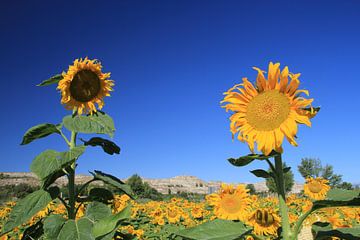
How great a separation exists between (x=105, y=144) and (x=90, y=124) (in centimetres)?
33

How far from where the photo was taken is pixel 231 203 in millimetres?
4699

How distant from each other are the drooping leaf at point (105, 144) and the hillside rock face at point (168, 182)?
115 feet

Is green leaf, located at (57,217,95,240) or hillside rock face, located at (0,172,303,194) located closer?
green leaf, located at (57,217,95,240)

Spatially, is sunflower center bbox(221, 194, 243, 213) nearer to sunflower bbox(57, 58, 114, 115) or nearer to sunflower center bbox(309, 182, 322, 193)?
sunflower bbox(57, 58, 114, 115)

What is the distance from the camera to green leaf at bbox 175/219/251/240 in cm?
158

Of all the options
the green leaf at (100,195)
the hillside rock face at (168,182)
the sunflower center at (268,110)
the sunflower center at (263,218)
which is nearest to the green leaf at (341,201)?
the sunflower center at (268,110)

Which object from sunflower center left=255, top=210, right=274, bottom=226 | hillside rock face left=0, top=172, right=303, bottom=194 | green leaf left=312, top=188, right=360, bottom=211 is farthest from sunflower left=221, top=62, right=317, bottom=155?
hillside rock face left=0, top=172, right=303, bottom=194

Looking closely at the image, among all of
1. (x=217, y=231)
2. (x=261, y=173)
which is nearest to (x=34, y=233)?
(x=217, y=231)

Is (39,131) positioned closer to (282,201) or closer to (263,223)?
(282,201)

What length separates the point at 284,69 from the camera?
191cm

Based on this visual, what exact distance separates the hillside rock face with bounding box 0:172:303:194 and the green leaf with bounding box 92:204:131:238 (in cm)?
3690

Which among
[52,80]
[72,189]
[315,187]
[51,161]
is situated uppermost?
[52,80]

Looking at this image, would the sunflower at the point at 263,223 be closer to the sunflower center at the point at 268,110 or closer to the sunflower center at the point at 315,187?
the sunflower center at the point at 268,110

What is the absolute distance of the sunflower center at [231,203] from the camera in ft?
15.3
